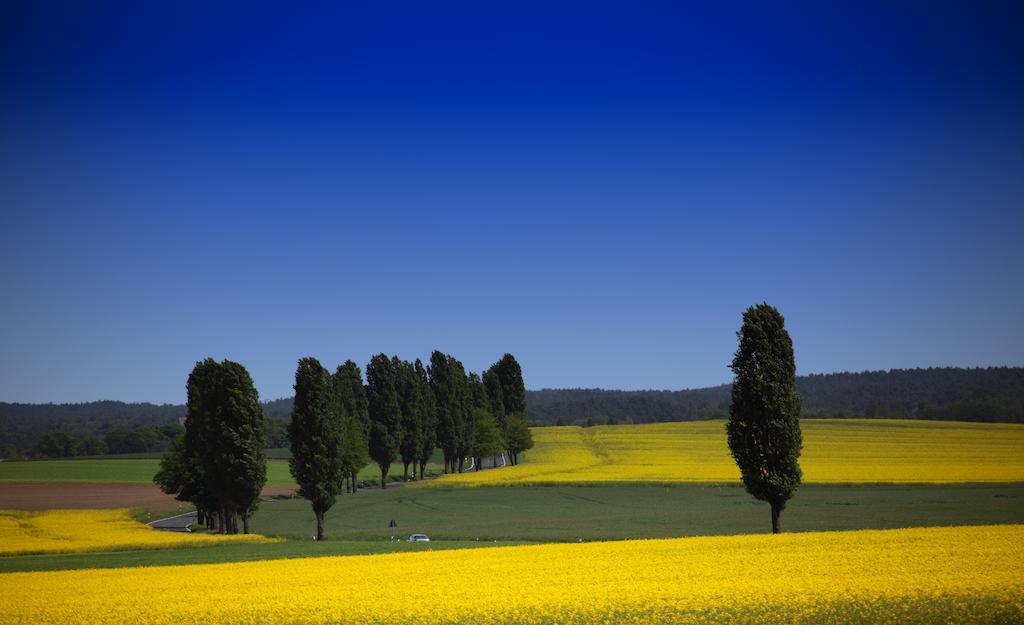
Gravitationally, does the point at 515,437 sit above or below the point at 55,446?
above

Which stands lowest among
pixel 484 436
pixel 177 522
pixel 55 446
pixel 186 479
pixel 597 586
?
pixel 177 522

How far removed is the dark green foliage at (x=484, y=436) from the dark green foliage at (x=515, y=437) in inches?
123

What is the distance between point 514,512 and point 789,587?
43484 mm

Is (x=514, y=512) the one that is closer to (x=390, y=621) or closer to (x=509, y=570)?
(x=509, y=570)

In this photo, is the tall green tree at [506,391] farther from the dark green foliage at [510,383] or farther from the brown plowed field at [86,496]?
the brown plowed field at [86,496]

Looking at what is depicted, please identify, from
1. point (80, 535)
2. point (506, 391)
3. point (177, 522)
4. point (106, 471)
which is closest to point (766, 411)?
point (80, 535)

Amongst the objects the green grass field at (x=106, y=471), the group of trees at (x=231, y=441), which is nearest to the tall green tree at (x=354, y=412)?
the green grass field at (x=106, y=471)

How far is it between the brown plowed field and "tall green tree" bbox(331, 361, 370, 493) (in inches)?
480

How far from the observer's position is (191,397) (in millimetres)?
82625

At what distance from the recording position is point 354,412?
106938 millimetres

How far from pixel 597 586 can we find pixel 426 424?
87.4 m

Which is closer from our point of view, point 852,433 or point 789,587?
point 789,587

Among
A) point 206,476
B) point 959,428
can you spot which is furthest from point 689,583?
point 959,428

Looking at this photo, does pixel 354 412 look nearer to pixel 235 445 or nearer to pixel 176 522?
pixel 176 522
